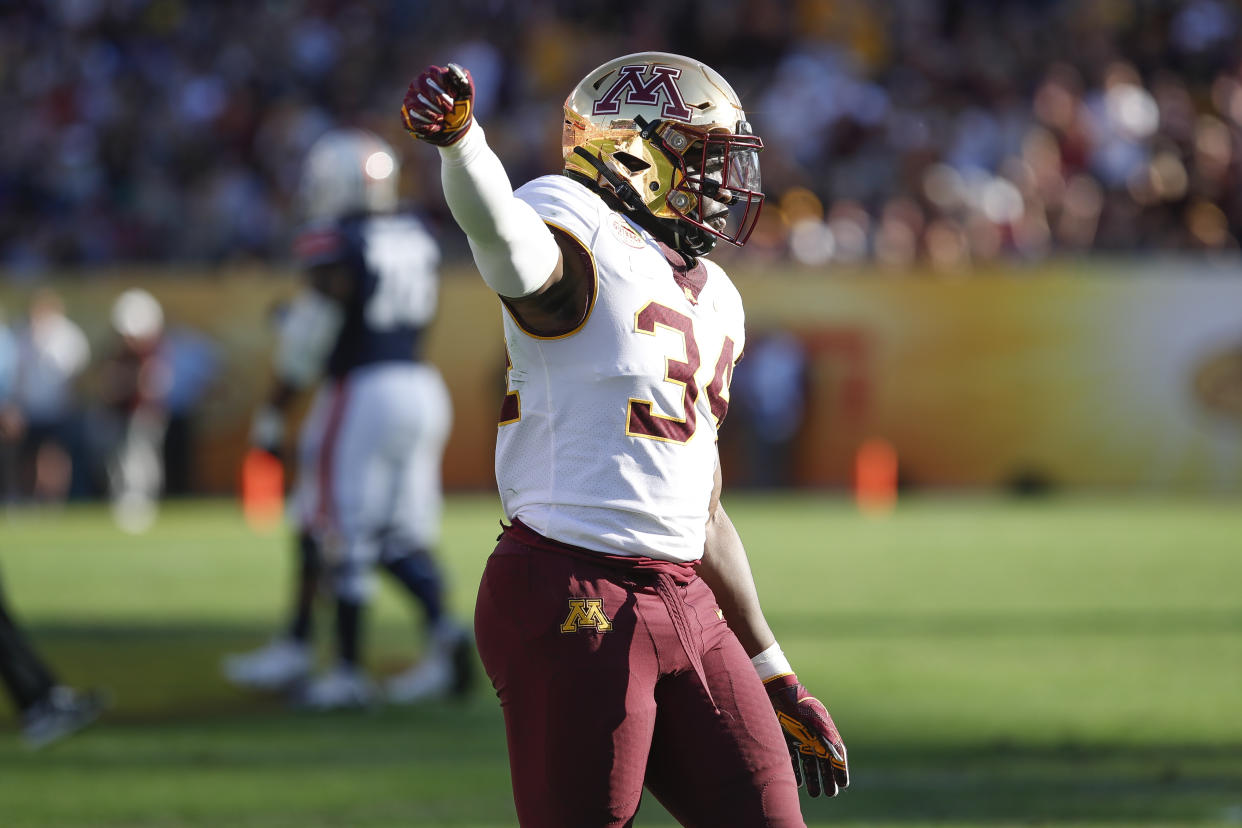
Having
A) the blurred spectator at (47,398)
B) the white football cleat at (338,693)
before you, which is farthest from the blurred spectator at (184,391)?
the white football cleat at (338,693)

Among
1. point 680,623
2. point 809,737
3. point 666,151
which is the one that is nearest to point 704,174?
point 666,151

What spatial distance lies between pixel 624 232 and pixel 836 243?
14040 millimetres

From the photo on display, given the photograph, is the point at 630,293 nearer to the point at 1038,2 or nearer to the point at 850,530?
the point at 850,530

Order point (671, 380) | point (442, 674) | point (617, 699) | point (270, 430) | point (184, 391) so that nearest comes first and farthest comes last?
point (617, 699), point (671, 380), point (442, 674), point (270, 430), point (184, 391)

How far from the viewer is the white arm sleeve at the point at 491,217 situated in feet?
8.19

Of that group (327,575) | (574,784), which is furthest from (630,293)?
(327,575)

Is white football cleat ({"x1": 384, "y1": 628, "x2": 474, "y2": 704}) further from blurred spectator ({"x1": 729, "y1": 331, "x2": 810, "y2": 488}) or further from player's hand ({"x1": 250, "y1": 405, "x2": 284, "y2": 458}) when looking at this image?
blurred spectator ({"x1": 729, "y1": 331, "x2": 810, "y2": 488})

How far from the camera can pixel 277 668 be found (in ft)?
22.8

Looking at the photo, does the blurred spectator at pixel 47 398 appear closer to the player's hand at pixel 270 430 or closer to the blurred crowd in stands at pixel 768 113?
the blurred crowd in stands at pixel 768 113

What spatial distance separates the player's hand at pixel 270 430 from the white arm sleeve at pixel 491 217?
470 cm

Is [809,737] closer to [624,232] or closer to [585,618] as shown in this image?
[585,618]

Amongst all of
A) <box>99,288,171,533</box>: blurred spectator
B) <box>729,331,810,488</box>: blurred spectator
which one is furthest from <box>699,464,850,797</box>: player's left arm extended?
<box>729,331,810,488</box>: blurred spectator

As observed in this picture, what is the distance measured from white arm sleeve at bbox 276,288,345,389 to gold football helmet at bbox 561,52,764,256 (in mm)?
3839

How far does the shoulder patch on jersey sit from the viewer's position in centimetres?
279
